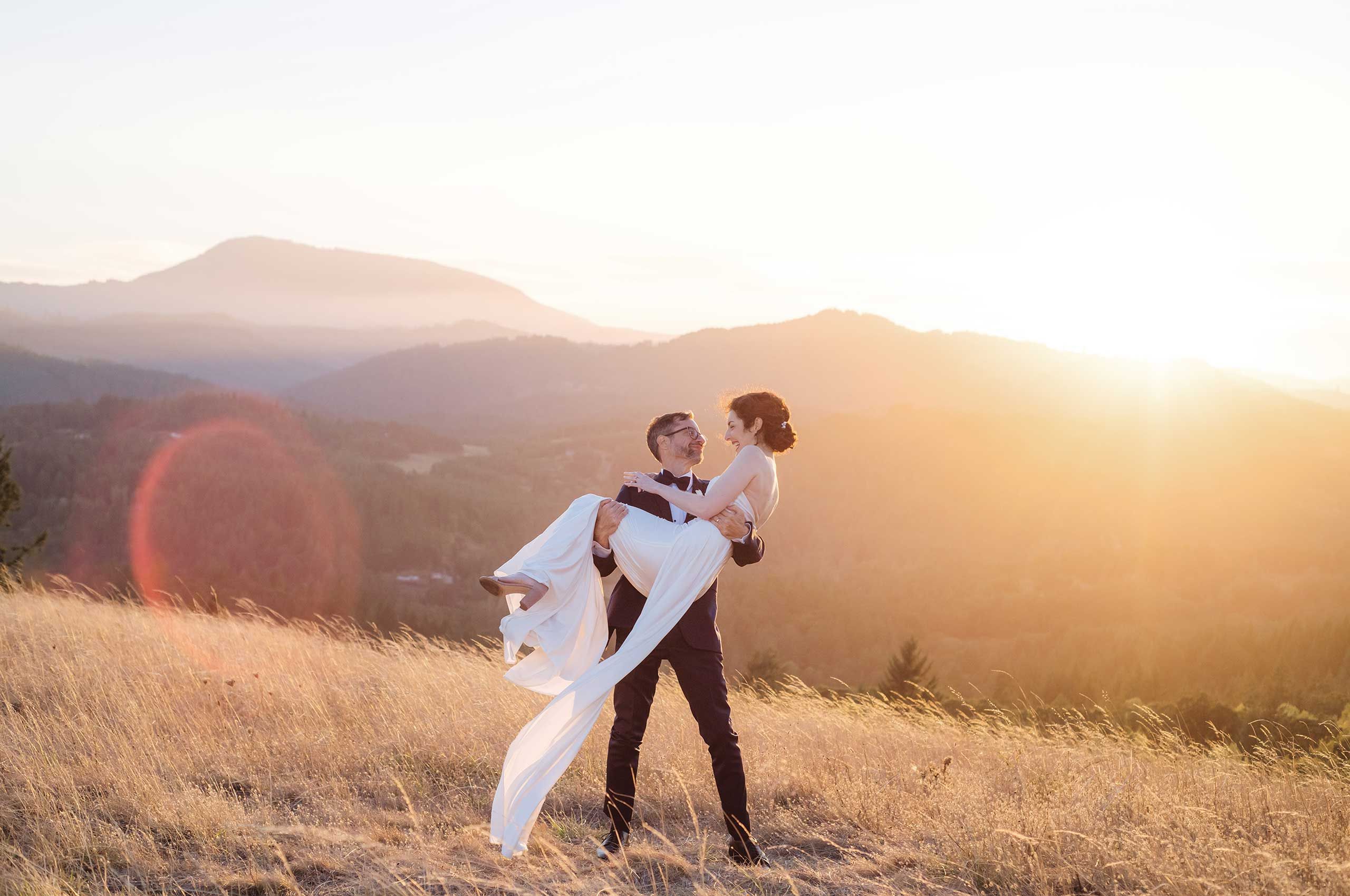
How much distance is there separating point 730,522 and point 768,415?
0.53m

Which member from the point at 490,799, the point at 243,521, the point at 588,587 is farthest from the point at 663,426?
the point at 243,521

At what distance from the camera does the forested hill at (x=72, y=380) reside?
6678 inches

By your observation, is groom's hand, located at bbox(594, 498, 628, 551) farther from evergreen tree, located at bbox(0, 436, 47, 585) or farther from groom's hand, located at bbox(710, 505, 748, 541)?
evergreen tree, located at bbox(0, 436, 47, 585)

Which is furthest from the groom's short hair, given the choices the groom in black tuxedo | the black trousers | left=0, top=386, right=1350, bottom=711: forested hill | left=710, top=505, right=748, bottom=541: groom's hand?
left=0, top=386, right=1350, bottom=711: forested hill

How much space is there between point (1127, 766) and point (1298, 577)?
4833 inches

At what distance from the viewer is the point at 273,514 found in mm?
92562

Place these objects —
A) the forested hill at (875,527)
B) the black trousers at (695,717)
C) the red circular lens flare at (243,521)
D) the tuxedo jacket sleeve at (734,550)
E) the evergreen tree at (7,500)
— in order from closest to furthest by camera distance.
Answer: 1. the black trousers at (695,717)
2. the tuxedo jacket sleeve at (734,550)
3. the evergreen tree at (7,500)
4. the forested hill at (875,527)
5. the red circular lens flare at (243,521)

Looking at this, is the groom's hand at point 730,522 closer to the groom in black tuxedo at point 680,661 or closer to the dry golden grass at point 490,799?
the groom in black tuxedo at point 680,661

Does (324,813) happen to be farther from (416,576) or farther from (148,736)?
Answer: (416,576)

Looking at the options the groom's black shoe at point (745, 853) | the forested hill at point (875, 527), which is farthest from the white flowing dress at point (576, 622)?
the forested hill at point (875, 527)

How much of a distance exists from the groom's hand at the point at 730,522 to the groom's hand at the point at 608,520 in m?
0.47

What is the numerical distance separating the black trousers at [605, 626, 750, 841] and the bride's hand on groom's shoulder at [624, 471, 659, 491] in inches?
26.7

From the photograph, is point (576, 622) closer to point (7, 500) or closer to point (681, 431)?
point (681, 431)

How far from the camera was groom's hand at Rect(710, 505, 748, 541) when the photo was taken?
4.30m
